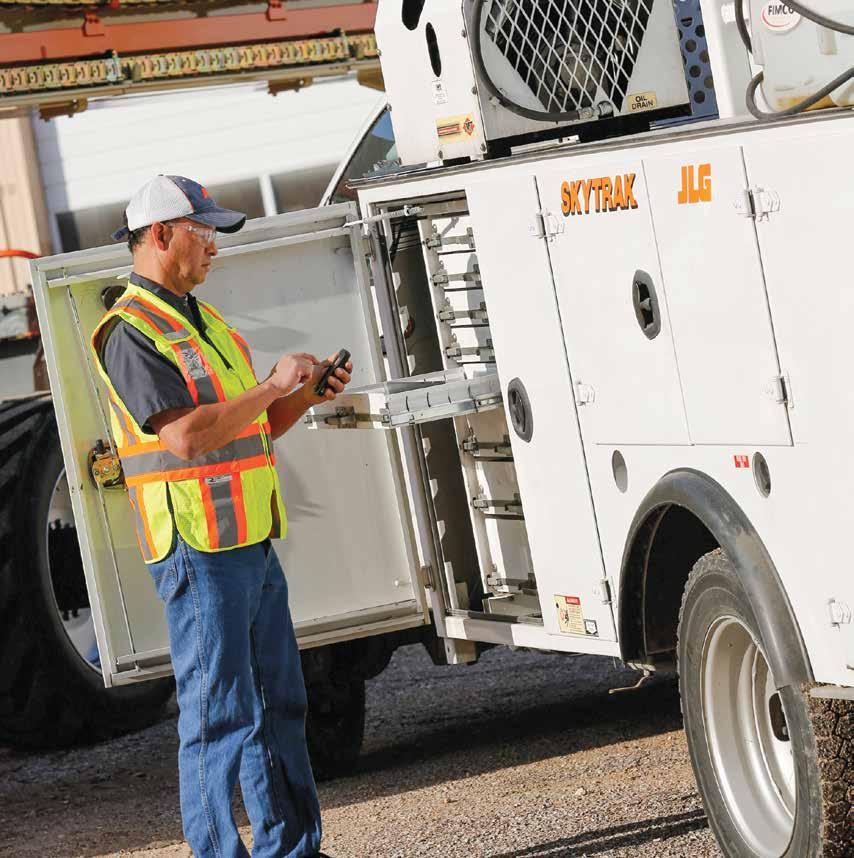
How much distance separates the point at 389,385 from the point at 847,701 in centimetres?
212

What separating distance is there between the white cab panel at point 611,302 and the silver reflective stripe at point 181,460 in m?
0.90

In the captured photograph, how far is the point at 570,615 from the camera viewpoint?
215 inches

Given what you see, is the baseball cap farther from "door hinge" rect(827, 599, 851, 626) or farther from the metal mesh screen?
"door hinge" rect(827, 599, 851, 626)

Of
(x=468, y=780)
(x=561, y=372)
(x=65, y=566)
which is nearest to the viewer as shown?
(x=561, y=372)

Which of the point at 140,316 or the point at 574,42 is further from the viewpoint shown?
the point at 574,42

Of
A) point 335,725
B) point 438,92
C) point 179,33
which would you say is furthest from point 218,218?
point 179,33

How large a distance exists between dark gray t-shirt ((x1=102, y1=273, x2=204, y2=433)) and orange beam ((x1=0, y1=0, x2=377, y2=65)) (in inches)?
104

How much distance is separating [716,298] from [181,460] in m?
1.48

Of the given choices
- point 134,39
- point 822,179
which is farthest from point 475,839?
point 134,39

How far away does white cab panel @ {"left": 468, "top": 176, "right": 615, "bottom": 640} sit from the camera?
5211mm

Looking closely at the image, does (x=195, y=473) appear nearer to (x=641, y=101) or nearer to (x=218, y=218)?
(x=218, y=218)

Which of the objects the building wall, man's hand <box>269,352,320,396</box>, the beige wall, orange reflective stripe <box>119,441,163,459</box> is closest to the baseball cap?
man's hand <box>269,352,320,396</box>

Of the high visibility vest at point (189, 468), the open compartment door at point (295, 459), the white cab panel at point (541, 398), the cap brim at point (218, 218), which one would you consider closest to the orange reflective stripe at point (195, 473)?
the high visibility vest at point (189, 468)

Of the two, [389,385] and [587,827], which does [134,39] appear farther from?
[587,827]
